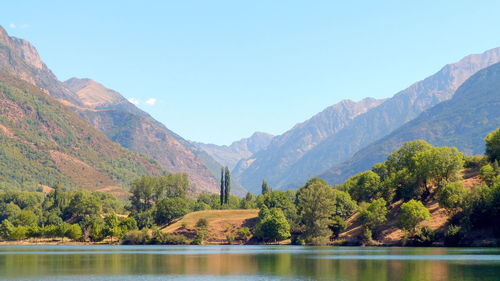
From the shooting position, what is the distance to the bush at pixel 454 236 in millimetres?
146250

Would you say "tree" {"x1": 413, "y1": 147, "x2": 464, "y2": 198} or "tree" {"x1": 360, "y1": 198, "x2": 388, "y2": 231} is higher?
"tree" {"x1": 413, "y1": 147, "x2": 464, "y2": 198}

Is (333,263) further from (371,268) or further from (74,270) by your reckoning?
(74,270)

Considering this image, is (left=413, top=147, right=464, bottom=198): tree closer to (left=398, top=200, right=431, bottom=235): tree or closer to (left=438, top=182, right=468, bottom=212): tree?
(left=438, top=182, right=468, bottom=212): tree

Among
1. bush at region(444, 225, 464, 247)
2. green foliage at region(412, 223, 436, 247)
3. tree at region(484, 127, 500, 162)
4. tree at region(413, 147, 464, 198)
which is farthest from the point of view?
tree at region(484, 127, 500, 162)

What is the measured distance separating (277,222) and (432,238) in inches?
2314

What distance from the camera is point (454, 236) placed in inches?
5773

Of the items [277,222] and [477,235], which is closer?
[477,235]

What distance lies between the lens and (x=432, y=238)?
501 feet

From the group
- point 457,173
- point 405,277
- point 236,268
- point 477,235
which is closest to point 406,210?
point 477,235

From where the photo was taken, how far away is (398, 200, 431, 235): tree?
506ft

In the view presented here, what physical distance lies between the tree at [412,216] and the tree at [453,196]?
544cm

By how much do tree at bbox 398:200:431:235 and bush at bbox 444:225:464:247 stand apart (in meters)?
8.84

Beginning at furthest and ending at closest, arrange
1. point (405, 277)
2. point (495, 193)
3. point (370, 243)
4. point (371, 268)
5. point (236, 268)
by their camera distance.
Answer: point (370, 243)
point (495, 193)
point (236, 268)
point (371, 268)
point (405, 277)

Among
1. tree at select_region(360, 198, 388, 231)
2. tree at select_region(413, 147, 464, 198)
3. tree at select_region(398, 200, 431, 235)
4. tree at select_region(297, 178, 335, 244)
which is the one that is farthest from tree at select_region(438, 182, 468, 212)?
tree at select_region(297, 178, 335, 244)
